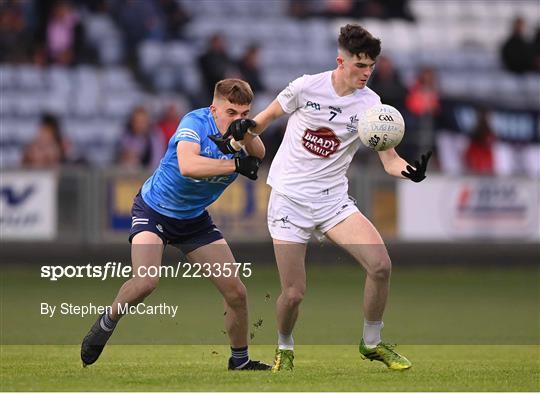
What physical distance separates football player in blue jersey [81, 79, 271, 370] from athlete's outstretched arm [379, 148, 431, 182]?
0.93 m

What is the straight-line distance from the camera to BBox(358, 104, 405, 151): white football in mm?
9219

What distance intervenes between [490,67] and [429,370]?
16.4m

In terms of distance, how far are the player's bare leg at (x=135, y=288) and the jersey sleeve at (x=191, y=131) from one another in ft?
2.48

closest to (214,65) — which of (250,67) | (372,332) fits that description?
(250,67)

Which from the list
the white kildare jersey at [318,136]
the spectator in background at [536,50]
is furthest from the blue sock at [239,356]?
the spectator in background at [536,50]

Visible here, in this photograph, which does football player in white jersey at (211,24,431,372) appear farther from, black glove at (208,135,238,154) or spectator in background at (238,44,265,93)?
spectator in background at (238,44,265,93)

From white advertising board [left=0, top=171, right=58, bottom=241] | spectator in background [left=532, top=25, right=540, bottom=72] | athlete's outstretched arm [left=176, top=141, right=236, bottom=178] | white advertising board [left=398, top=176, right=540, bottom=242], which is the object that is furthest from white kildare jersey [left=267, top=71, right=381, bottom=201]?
spectator in background [left=532, top=25, right=540, bottom=72]

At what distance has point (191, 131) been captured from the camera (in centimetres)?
924

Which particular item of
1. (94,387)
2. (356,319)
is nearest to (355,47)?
(94,387)

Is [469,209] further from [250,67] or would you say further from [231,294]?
[231,294]

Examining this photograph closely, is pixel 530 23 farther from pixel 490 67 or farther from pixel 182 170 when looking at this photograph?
pixel 182 170

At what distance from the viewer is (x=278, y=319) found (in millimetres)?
9562

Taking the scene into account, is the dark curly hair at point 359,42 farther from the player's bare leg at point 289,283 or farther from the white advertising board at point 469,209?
the white advertising board at point 469,209

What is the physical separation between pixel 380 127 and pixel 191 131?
4.40 feet
